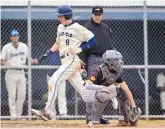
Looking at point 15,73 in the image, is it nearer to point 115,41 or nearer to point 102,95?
point 115,41

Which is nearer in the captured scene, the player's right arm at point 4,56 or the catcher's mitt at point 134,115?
the catcher's mitt at point 134,115

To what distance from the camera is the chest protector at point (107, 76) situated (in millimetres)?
10172

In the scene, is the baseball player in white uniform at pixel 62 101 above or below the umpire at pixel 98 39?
below

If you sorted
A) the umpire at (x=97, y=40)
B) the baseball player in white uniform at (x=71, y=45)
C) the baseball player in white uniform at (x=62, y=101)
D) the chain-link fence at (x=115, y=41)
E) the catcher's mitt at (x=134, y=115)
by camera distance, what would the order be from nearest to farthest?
the catcher's mitt at (x=134, y=115)
the baseball player in white uniform at (x=71, y=45)
the umpire at (x=97, y=40)
the baseball player in white uniform at (x=62, y=101)
the chain-link fence at (x=115, y=41)

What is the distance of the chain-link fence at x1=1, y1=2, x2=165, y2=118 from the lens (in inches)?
570

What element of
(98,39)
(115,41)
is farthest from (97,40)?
(115,41)

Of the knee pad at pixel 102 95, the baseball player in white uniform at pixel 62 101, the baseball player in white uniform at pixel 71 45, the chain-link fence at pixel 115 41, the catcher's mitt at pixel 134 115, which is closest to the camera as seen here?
the knee pad at pixel 102 95

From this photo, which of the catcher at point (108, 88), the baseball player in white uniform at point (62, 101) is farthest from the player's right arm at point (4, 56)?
the catcher at point (108, 88)

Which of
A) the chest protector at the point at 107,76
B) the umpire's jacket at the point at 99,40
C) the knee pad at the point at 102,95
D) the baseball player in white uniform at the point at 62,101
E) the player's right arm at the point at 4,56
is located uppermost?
the umpire's jacket at the point at 99,40

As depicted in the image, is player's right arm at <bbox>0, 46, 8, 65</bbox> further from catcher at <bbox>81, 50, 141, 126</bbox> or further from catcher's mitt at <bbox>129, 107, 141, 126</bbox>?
catcher's mitt at <bbox>129, 107, 141, 126</bbox>

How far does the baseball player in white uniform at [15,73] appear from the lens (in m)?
14.0

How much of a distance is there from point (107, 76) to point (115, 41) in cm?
492

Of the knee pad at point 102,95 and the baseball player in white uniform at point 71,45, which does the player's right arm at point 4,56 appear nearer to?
the baseball player in white uniform at point 71,45
